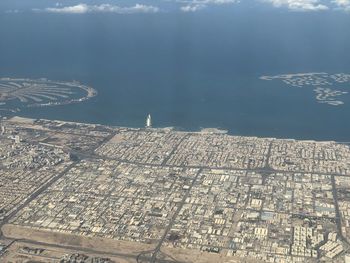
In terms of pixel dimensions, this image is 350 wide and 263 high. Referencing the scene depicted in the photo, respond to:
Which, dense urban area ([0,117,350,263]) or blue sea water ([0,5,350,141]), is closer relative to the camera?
dense urban area ([0,117,350,263])

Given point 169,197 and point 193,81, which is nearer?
point 169,197

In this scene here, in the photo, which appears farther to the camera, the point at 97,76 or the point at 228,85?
the point at 97,76

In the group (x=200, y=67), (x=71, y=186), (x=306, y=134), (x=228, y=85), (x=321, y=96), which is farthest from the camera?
(x=200, y=67)

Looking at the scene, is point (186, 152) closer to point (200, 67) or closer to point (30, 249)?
point (30, 249)

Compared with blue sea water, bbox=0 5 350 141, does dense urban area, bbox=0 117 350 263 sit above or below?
above

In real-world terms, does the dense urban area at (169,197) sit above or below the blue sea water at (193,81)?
above

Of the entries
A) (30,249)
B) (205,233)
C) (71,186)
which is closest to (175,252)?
(205,233)

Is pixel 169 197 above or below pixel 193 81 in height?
above

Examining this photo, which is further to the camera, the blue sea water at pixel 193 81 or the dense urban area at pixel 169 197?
the blue sea water at pixel 193 81
